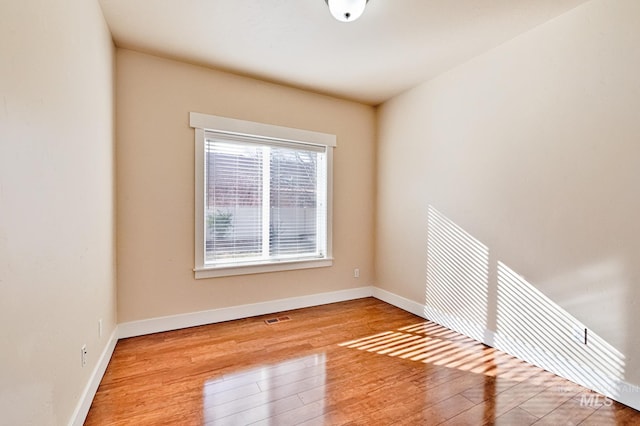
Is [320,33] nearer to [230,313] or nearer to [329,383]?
[329,383]

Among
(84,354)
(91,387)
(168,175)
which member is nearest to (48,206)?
(84,354)

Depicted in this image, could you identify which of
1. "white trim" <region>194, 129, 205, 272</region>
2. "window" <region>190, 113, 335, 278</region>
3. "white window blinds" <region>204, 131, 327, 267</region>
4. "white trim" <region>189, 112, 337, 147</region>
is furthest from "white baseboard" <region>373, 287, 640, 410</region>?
"white trim" <region>194, 129, 205, 272</region>

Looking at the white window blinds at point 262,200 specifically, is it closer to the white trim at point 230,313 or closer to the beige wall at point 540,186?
the white trim at point 230,313

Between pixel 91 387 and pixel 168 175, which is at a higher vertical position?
pixel 168 175

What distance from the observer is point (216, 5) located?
2133 millimetres

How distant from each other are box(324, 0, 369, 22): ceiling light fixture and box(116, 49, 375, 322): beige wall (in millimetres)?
1518

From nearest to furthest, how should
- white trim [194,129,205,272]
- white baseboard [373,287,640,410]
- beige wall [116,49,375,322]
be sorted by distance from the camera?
white baseboard [373,287,640,410]
beige wall [116,49,375,322]
white trim [194,129,205,272]

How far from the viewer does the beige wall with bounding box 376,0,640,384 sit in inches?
75.5

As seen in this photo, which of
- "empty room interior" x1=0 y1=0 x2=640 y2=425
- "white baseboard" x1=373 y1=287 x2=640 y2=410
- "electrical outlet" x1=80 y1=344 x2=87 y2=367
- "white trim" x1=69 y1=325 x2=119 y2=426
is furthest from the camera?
"white baseboard" x1=373 y1=287 x2=640 y2=410

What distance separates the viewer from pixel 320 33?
245 cm

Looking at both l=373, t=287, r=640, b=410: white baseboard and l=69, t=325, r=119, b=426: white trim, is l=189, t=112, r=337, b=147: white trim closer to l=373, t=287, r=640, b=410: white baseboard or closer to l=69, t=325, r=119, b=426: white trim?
l=69, t=325, r=119, b=426: white trim

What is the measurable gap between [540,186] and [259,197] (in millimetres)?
2681

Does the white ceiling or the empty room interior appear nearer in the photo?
the empty room interior

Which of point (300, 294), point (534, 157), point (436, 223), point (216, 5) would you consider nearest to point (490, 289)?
point (436, 223)
